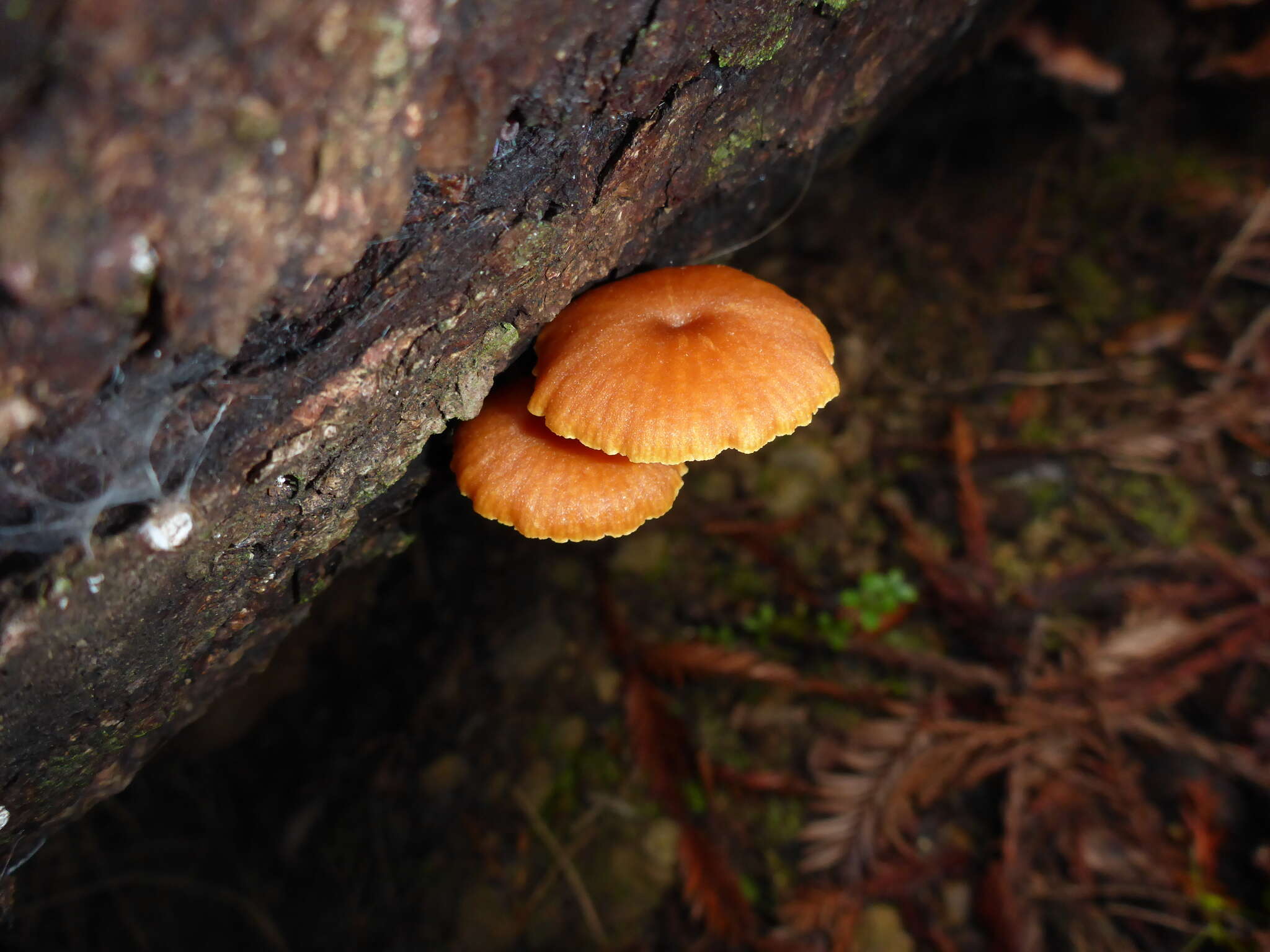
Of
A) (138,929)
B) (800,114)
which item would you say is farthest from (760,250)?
(138,929)

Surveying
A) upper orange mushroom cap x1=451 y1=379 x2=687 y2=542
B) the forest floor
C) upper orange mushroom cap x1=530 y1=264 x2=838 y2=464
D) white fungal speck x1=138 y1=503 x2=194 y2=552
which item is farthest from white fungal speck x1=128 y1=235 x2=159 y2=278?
the forest floor

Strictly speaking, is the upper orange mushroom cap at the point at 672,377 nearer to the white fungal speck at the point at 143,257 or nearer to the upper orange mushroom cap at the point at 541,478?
the upper orange mushroom cap at the point at 541,478

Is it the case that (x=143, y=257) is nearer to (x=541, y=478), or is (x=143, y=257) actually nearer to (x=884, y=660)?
(x=541, y=478)

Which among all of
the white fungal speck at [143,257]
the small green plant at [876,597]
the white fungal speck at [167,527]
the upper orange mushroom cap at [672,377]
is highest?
the white fungal speck at [143,257]

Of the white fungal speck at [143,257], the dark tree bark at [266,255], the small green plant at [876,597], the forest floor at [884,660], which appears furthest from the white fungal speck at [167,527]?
the small green plant at [876,597]

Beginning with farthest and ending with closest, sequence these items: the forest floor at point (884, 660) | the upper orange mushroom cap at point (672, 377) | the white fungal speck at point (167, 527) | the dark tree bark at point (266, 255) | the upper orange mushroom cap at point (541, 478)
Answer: the forest floor at point (884, 660) → the upper orange mushroom cap at point (541, 478) → the upper orange mushroom cap at point (672, 377) → the white fungal speck at point (167, 527) → the dark tree bark at point (266, 255)

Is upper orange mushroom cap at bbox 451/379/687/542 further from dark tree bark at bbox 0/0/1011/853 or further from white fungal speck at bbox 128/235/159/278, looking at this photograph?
white fungal speck at bbox 128/235/159/278
